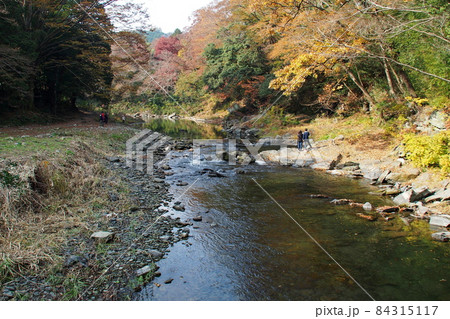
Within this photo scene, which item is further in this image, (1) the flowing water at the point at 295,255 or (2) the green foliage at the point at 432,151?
(2) the green foliage at the point at 432,151

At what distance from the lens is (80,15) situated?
21078 mm

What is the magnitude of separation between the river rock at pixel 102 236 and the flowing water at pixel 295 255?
1.27m

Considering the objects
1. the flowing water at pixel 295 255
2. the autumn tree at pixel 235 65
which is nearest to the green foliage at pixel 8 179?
the flowing water at pixel 295 255

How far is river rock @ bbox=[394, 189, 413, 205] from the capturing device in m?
8.76

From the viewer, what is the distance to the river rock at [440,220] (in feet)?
23.6

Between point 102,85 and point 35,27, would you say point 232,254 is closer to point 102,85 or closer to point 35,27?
point 35,27

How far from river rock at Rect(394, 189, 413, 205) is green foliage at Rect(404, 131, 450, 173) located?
5.15 feet

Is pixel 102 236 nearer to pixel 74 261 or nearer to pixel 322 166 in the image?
pixel 74 261

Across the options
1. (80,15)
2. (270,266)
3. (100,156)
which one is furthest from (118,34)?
(270,266)

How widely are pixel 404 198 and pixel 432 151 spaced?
8.47 feet

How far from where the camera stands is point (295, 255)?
19.9ft

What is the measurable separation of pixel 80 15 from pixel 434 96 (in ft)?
74.7

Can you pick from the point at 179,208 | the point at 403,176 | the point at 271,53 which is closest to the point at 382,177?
the point at 403,176

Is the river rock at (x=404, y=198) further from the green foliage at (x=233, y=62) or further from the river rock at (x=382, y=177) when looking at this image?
the green foliage at (x=233, y=62)
